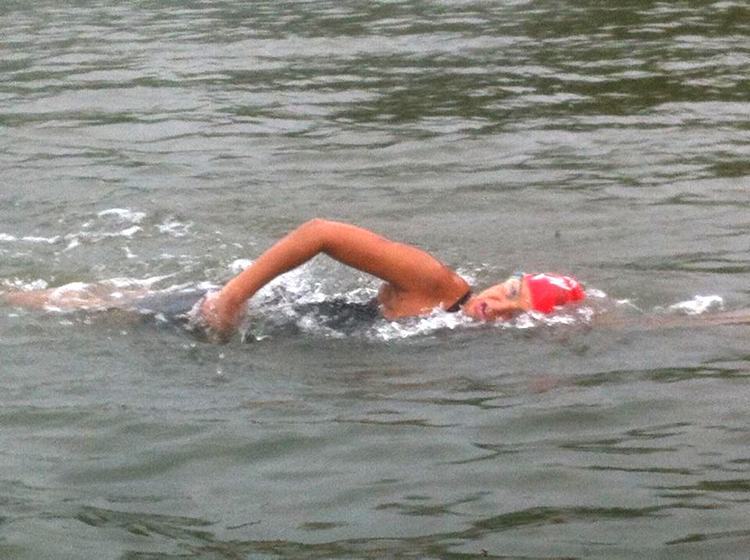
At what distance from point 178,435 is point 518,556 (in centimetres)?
177

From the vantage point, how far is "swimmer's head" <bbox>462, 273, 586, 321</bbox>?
7.61m

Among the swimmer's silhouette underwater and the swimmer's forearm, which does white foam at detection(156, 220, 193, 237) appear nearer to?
the swimmer's silhouette underwater

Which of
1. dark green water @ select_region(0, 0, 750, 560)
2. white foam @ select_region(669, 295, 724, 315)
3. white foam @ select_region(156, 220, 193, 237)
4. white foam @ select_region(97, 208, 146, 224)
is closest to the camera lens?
dark green water @ select_region(0, 0, 750, 560)

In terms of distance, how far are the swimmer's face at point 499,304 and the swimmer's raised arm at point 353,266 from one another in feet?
0.36

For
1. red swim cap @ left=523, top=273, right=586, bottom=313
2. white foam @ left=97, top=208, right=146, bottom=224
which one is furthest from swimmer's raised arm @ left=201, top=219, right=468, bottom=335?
white foam @ left=97, top=208, right=146, bottom=224

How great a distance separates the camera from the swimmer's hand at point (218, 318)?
297 inches

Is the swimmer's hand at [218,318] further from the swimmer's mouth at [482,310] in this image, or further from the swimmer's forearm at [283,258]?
the swimmer's mouth at [482,310]

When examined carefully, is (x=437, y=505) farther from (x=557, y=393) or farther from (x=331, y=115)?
(x=331, y=115)

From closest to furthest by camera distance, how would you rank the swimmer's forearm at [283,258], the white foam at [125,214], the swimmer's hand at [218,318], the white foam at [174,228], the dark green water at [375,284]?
the dark green water at [375,284] → the swimmer's forearm at [283,258] → the swimmer's hand at [218,318] → the white foam at [174,228] → the white foam at [125,214]

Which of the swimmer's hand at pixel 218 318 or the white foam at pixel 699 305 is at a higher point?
the swimmer's hand at pixel 218 318

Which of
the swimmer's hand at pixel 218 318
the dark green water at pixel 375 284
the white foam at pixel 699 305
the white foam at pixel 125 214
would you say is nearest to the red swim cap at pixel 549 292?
the dark green water at pixel 375 284

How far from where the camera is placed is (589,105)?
12.8 metres

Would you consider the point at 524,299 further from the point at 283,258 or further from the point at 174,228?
the point at 174,228

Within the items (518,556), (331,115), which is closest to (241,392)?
(518,556)
